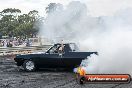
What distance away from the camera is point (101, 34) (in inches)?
611

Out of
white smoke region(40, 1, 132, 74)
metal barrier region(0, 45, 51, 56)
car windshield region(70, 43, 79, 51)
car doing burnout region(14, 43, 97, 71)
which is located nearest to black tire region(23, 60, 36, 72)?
car doing burnout region(14, 43, 97, 71)

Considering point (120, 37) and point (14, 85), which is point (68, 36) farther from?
point (14, 85)

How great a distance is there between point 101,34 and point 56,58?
2250 millimetres

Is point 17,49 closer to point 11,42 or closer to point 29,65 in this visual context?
point 11,42

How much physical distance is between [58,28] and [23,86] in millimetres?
8699

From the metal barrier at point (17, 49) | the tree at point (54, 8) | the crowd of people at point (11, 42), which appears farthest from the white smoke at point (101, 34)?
the crowd of people at point (11, 42)

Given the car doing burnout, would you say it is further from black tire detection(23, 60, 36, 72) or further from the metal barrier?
the metal barrier

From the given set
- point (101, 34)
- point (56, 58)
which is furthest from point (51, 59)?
point (101, 34)

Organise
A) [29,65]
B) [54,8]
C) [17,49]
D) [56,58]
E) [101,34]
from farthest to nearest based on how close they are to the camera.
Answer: [17,49]
[54,8]
[29,65]
[56,58]
[101,34]

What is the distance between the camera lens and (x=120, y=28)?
1436 centimetres

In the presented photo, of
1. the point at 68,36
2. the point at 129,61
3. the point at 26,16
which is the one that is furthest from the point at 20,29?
the point at 129,61

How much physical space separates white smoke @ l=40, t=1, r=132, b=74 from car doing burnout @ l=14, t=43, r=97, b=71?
596 mm

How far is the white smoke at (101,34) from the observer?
43.1ft

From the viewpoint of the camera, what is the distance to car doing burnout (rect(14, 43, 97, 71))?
15500mm
